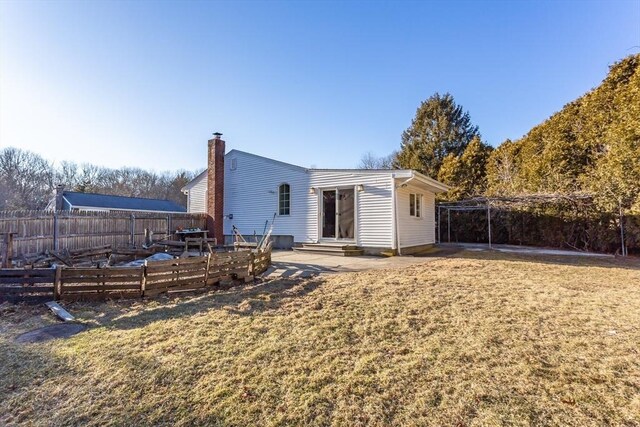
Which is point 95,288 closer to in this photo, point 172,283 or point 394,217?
point 172,283

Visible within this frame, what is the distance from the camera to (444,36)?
459 inches

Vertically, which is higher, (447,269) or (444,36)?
(444,36)

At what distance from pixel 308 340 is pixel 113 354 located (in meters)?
2.10

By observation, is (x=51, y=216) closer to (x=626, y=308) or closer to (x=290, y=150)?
(x=626, y=308)

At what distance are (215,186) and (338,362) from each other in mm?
12899

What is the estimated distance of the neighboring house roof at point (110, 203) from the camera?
22594mm

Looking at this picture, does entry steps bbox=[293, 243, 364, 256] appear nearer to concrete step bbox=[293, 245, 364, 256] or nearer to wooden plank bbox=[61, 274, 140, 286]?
concrete step bbox=[293, 245, 364, 256]

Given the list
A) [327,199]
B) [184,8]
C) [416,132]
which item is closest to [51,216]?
[184,8]

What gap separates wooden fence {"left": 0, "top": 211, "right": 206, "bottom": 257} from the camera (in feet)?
31.3

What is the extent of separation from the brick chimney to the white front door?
5.51 meters

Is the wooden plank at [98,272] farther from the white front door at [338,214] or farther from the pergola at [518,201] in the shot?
the pergola at [518,201]

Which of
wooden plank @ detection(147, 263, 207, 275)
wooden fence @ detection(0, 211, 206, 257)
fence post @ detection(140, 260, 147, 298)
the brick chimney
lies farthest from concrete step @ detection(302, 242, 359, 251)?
fence post @ detection(140, 260, 147, 298)

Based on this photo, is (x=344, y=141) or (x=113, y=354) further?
(x=344, y=141)

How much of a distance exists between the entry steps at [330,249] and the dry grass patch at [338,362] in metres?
5.38
